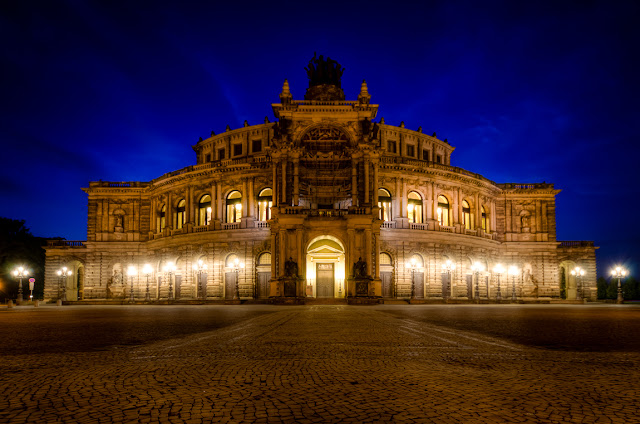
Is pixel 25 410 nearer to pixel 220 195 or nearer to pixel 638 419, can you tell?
pixel 638 419

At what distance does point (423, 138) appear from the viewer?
191 feet

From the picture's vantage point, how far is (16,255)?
6350 centimetres

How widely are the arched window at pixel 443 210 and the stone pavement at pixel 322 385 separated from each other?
4420cm

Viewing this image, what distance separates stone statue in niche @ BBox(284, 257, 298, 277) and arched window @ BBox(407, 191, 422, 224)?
17.2 metres

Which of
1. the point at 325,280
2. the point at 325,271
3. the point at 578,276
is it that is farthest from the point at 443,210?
the point at 578,276

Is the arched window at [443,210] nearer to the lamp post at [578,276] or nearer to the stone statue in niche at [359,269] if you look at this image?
the stone statue in niche at [359,269]

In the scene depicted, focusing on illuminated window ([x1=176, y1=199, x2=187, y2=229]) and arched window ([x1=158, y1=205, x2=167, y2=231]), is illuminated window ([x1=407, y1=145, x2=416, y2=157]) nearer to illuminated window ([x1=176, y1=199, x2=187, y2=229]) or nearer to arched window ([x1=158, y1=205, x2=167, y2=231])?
illuminated window ([x1=176, y1=199, x2=187, y2=229])

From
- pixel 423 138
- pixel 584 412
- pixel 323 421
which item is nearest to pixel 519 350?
pixel 584 412

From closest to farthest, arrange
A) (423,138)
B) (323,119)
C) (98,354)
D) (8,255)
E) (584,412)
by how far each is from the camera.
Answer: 1. (584,412)
2. (98,354)
3. (323,119)
4. (423,138)
5. (8,255)

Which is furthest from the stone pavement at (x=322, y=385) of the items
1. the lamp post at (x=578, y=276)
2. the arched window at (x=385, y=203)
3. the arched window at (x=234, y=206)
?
the lamp post at (x=578, y=276)

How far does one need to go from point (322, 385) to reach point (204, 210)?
160 feet

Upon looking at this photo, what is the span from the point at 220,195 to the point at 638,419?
4832 cm

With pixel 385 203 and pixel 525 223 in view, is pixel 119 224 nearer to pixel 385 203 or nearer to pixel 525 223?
pixel 385 203

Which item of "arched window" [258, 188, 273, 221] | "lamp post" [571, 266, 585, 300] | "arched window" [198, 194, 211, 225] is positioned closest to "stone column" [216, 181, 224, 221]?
"arched window" [198, 194, 211, 225]
